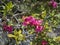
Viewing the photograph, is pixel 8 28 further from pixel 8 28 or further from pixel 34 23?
pixel 34 23

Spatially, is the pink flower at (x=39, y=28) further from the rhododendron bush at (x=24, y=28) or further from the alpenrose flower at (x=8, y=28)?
the alpenrose flower at (x=8, y=28)

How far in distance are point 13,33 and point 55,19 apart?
29.5 inches

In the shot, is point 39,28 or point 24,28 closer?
point 39,28

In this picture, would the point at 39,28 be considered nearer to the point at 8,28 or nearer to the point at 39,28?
the point at 39,28

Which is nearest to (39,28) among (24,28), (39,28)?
(39,28)

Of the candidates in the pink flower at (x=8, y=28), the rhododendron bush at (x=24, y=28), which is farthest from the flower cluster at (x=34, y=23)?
the pink flower at (x=8, y=28)

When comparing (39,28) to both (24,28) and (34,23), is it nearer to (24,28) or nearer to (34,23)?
(34,23)

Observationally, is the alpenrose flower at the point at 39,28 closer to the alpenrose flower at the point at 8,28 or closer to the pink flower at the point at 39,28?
the pink flower at the point at 39,28

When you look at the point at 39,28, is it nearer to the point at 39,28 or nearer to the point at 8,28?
the point at 39,28

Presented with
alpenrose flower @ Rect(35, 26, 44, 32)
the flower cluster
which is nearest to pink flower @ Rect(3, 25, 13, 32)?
the flower cluster

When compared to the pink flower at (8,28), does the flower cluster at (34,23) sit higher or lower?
higher

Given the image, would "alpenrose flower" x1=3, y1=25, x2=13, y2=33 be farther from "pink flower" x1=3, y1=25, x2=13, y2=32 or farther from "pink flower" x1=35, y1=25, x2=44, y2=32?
"pink flower" x1=35, y1=25, x2=44, y2=32

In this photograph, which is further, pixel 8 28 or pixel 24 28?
pixel 24 28

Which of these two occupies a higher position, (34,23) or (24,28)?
(34,23)
